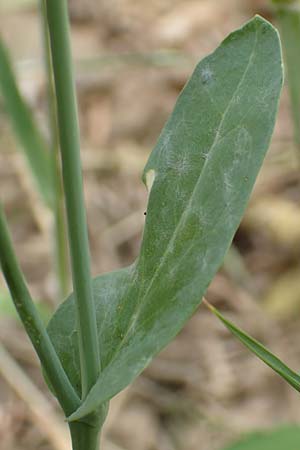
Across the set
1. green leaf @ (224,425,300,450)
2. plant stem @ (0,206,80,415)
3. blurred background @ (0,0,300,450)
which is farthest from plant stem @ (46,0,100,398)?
blurred background @ (0,0,300,450)

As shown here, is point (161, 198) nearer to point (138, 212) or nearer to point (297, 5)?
point (297, 5)

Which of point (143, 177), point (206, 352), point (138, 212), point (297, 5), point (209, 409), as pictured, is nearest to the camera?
point (143, 177)

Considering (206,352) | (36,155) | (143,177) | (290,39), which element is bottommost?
(206,352)

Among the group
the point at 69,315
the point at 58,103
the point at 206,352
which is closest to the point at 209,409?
the point at 206,352

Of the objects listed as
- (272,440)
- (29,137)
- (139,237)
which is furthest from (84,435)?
(139,237)

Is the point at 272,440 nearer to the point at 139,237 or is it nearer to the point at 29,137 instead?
the point at 29,137

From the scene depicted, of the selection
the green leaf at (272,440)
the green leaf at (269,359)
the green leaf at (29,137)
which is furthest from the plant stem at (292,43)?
the green leaf at (269,359)

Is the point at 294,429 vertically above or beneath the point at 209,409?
above
